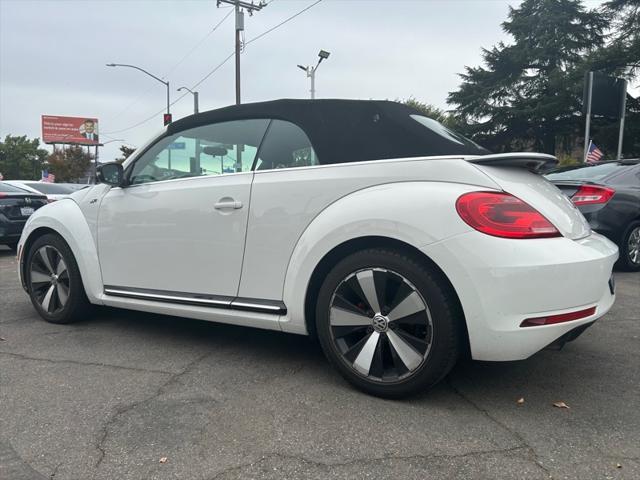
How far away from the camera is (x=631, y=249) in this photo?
19.5ft

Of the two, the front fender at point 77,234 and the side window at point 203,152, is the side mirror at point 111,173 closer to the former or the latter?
the side window at point 203,152

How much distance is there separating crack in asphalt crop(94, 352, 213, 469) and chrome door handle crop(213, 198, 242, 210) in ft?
3.14

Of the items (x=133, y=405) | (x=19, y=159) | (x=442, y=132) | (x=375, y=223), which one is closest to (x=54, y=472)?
(x=133, y=405)

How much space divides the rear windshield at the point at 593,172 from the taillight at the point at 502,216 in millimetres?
4251

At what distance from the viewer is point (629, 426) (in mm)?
2258

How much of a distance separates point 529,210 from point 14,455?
2.42m

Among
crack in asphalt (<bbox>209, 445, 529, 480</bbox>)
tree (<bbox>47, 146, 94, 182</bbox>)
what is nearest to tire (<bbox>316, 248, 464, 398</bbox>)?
crack in asphalt (<bbox>209, 445, 529, 480</bbox>)

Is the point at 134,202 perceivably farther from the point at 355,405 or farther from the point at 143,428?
the point at 355,405

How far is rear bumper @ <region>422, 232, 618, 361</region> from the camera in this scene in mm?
2189

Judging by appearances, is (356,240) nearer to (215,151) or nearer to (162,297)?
(215,151)

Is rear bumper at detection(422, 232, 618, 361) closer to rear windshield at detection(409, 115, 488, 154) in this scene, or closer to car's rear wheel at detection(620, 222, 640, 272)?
rear windshield at detection(409, 115, 488, 154)

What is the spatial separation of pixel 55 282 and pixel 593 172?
5.96m

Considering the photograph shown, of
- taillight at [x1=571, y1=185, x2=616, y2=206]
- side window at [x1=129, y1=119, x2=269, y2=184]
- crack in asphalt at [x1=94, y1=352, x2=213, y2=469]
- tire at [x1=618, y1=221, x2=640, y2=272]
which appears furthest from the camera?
Result: tire at [x1=618, y1=221, x2=640, y2=272]

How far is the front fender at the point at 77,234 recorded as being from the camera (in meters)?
3.67
